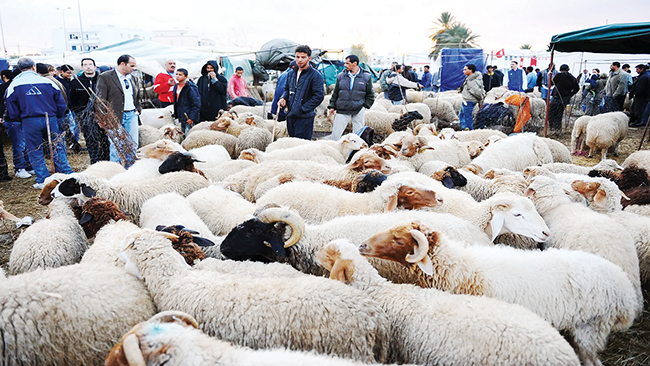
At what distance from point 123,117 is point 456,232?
655 cm

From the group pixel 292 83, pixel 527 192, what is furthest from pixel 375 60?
pixel 527 192

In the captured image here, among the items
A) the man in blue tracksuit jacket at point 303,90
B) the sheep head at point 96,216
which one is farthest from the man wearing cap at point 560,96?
the sheep head at point 96,216

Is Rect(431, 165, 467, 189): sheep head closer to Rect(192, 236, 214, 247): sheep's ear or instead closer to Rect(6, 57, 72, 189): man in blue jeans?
Rect(192, 236, 214, 247): sheep's ear

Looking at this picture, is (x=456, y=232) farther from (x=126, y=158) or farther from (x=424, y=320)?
(x=126, y=158)

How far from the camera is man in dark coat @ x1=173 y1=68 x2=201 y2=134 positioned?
970cm

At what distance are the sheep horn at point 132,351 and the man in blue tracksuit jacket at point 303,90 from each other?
20.7ft

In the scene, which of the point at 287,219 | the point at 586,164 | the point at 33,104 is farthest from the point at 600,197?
the point at 33,104

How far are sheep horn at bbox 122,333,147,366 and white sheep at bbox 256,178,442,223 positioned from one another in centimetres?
264

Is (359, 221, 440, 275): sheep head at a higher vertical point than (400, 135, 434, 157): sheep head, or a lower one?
lower

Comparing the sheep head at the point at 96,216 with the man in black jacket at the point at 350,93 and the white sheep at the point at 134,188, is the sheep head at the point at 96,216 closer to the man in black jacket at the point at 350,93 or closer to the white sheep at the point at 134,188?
the white sheep at the point at 134,188

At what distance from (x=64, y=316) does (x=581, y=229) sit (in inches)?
156

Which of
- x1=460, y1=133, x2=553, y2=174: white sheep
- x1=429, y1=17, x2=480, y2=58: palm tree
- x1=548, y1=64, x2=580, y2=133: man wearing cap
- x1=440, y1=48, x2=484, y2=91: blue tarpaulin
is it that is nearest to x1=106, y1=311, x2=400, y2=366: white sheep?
x1=460, y1=133, x2=553, y2=174: white sheep

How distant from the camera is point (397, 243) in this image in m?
3.09

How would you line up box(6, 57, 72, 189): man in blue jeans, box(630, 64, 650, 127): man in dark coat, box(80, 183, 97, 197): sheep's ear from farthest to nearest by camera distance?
1. box(630, 64, 650, 127): man in dark coat
2. box(6, 57, 72, 189): man in blue jeans
3. box(80, 183, 97, 197): sheep's ear
